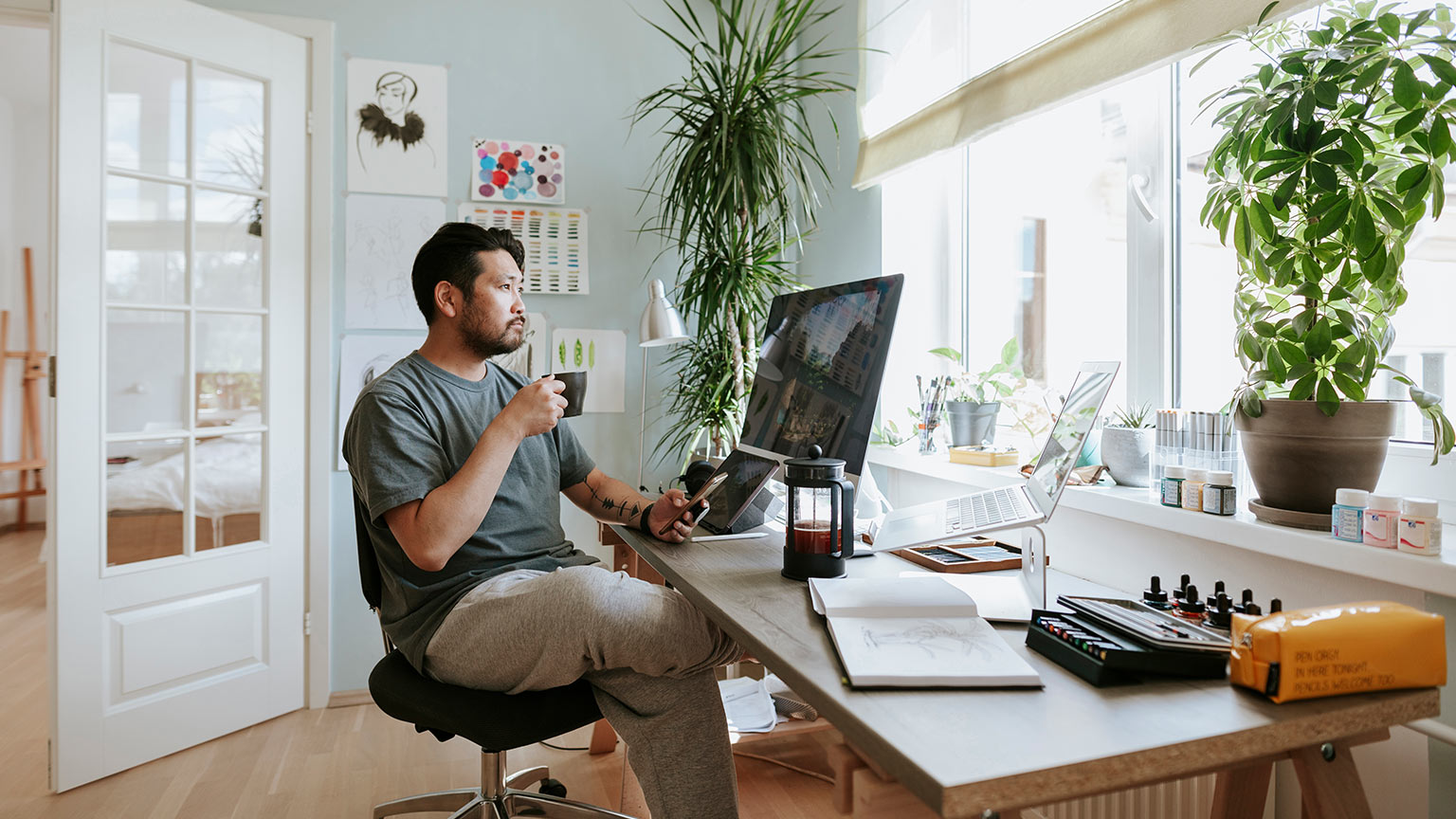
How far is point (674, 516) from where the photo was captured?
65.3 inches

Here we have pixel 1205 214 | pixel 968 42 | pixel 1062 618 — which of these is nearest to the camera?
pixel 1062 618

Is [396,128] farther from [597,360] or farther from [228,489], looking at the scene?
[228,489]

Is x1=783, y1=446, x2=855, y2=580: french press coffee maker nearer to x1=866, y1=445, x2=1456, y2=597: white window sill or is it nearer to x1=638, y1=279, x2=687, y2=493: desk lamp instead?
x1=866, y1=445, x2=1456, y2=597: white window sill

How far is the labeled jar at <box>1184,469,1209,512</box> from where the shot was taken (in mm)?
1510

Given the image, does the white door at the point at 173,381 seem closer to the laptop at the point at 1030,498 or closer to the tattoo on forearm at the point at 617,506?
the tattoo on forearm at the point at 617,506

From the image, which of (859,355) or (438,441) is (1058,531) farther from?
(438,441)

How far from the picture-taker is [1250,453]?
1384 mm

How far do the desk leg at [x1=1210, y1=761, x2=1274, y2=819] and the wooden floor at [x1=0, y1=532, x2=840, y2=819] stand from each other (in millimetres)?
890

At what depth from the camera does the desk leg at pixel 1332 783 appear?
35.8 inches

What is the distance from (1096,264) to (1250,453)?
0.85 meters

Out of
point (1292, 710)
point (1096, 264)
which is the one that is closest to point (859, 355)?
point (1292, 710)

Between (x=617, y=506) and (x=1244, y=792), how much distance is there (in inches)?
49.5

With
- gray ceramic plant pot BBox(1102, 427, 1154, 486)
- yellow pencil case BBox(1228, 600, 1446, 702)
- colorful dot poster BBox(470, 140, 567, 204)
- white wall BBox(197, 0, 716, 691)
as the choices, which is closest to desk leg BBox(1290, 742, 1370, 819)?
yellow pencil case BBox(1228, 600, 1446, 702)

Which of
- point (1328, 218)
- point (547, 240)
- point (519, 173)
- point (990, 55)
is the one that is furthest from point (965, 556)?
point (519, 173)
